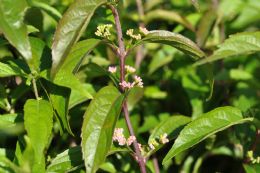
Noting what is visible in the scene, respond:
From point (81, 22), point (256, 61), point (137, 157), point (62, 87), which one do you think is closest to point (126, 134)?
point (137, 157)

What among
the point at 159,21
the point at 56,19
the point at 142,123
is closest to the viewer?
the point at 56,19

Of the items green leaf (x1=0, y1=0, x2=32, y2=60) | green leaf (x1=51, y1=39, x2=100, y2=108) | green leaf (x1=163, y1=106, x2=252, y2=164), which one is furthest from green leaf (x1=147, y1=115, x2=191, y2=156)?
green leaf (x1=0, y1=0, x2=32, y2=60)

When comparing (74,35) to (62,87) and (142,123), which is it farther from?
(142,123)

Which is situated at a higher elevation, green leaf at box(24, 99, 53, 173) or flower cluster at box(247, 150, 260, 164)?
green leaf at box(24, 99, 53, 173)

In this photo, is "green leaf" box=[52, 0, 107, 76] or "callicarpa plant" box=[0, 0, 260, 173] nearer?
"green leaf" box=[52, 0, 107, 76]

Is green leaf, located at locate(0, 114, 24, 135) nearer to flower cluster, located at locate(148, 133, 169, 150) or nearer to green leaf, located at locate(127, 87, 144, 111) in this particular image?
flower cluster, located at locate(148, 133, 169, 150)

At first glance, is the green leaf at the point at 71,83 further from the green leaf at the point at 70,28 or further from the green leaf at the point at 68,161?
the green leaf at the point at 68,161
